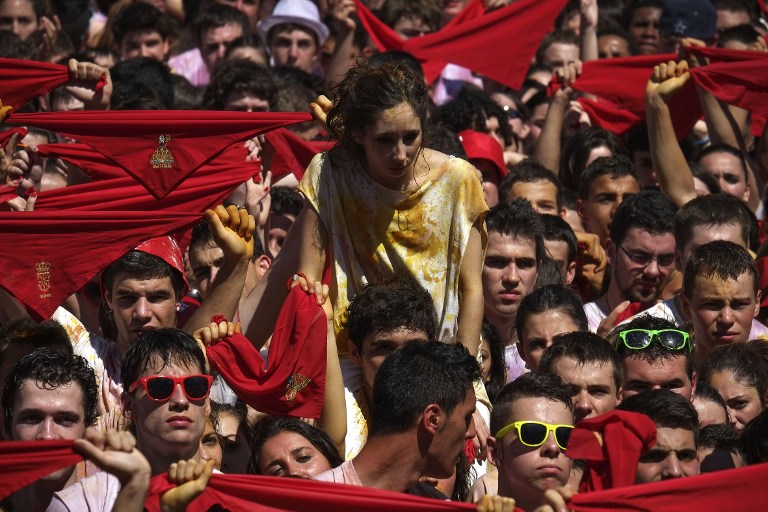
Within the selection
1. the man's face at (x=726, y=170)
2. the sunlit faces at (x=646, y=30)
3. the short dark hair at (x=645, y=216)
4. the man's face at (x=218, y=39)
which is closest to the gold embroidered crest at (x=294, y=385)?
the short dark hair at (x=645, y=216)

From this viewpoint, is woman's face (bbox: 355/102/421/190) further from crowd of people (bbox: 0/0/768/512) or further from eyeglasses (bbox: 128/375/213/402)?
eyeglasses (bbox: 128/375/213/402)

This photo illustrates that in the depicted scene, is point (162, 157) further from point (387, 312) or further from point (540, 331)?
point (540, 331)

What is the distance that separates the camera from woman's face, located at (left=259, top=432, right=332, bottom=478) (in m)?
7.29

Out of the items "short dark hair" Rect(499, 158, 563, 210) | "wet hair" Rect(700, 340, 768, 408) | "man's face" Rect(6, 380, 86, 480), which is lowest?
"man's face" Rect(6, 380, 86, 480)

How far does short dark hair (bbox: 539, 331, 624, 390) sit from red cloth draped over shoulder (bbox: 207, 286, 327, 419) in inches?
41.1

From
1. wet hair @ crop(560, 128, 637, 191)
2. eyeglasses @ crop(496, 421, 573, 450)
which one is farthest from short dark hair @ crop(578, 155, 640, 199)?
eyeglasses @ crop(496, 421, 573, 450)

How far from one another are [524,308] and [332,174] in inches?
51.9

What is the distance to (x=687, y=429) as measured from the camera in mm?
7246

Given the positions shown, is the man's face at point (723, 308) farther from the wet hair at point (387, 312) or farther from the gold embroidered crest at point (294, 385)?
the gold embroidered crest at point (294, 385)

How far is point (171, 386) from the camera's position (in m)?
6.98

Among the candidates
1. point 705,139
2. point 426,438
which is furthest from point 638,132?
point 426,438

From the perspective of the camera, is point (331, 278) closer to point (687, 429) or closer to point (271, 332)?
point (271, 332)

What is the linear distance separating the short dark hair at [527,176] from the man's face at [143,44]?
3301mm

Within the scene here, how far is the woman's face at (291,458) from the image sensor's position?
7291mm
